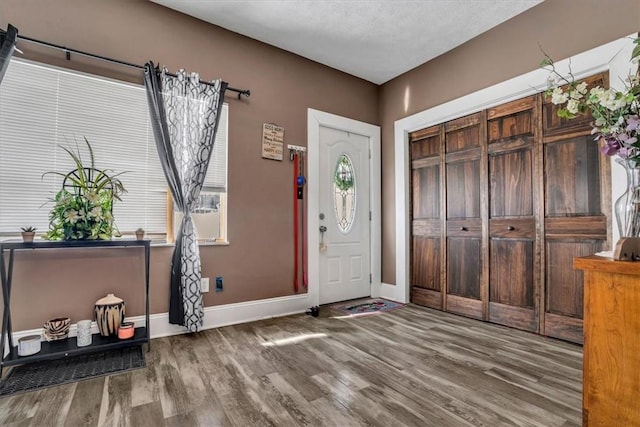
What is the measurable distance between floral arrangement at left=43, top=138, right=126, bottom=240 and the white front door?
6.94 ft

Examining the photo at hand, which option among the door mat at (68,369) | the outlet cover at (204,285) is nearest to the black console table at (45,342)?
the door mat at (68,369)

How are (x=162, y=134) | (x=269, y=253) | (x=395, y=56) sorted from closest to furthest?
(x=162, y=134), (x=269, y=253), (x=395, y=56)

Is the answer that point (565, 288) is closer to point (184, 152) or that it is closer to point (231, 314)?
point (231, 314)

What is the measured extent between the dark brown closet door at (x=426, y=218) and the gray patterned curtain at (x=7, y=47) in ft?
12.2

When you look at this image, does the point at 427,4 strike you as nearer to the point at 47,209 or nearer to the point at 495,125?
the point at 495,125

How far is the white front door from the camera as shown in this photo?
12.5ft

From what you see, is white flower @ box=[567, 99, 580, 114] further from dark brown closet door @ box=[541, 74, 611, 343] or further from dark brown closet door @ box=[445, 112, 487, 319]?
dark brown closet door @ box=[445, 112, 487, 319]

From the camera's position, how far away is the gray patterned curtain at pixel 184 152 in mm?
2672

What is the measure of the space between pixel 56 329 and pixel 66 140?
4.56ft

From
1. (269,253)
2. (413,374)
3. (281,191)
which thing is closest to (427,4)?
(281,191)

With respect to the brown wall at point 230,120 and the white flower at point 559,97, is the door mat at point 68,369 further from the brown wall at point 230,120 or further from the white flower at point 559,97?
the white flower at point 559,97

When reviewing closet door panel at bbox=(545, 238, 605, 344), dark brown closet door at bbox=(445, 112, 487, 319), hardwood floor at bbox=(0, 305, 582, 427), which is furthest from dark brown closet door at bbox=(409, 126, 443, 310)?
closet door panel at bbox=(545, 238, 605, 344)

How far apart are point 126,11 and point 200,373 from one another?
2922mm

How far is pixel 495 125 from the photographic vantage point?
3.12 m
